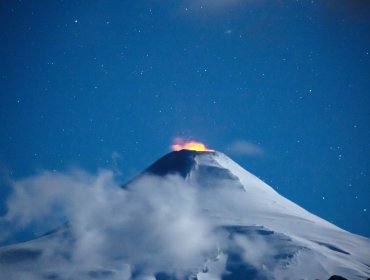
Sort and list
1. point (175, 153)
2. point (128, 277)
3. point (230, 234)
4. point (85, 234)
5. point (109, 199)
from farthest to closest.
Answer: point (175, 153)
point (109, 199)
point (85, 234)
point (230, 234)
point (128, 277)

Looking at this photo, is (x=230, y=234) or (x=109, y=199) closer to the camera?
(x=230, y=234)

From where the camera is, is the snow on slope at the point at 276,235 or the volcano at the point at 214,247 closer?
the snow on slope at the point at 276,235

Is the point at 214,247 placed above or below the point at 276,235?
below

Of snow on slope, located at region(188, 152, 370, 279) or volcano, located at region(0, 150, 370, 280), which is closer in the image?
snow on slope, located at region(188, 152, 370, 279)

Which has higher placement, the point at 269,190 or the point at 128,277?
the point at 269,190

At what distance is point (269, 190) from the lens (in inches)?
2052

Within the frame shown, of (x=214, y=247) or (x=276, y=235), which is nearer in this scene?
(x=214, y=247)

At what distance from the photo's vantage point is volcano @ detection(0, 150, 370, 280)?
24703mm

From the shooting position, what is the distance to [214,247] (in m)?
28.7

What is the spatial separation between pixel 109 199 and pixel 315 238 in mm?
24134

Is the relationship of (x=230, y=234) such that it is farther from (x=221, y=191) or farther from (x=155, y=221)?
(x=221, y=191)

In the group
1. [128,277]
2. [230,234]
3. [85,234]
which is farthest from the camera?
[85,234]

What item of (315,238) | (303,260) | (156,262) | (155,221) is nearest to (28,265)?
(156,262)

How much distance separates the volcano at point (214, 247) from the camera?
24703mm
